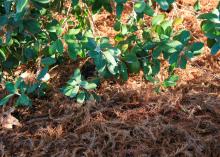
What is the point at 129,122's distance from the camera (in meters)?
2.23

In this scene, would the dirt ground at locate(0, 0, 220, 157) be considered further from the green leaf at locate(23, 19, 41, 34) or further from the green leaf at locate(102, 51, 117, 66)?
the green leaf at locate(23, 19, 41, 34)

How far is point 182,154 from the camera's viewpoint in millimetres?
2045

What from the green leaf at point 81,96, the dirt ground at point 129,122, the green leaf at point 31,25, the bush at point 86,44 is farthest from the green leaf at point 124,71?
the green leaf at point 31,25

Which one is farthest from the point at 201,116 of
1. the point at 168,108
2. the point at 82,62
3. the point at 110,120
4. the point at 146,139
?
the point at 82,62

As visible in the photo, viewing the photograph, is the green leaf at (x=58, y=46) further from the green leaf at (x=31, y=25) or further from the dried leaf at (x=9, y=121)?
the dried leaf at (x=9, y=121)

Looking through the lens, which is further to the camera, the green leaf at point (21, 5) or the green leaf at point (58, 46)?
the green leaf at point (58, 46)

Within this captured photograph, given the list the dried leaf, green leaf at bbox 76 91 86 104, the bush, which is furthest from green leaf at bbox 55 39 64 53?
the dried leaf

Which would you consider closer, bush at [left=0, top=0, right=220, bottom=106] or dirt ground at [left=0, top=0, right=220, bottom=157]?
bush at [left=0, top=0, right=220, bottom=106]

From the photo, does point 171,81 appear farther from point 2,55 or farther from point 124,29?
point 2,55

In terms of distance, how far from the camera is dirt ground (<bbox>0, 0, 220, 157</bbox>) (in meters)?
2.09

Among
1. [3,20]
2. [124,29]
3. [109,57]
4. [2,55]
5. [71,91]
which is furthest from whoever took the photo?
[124,29]

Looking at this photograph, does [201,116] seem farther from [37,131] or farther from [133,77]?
[37,131]

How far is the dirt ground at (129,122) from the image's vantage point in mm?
2092

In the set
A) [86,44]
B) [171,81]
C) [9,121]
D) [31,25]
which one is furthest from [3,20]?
[171,81]
